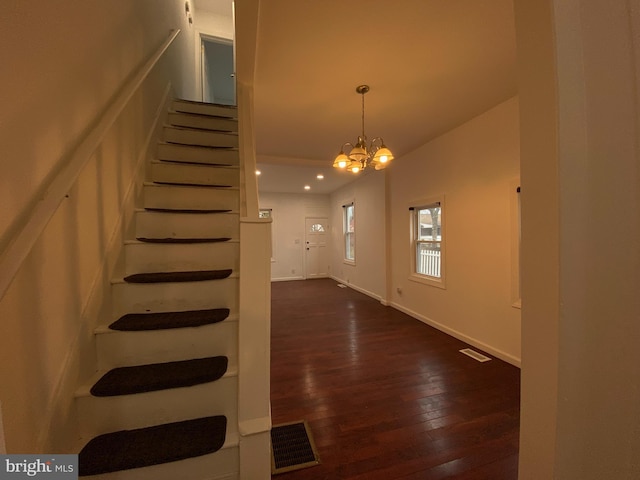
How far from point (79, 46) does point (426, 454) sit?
9.21 feet

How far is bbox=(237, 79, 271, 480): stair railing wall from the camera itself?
1044mm

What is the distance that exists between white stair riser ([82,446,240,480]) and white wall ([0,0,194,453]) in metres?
0.30

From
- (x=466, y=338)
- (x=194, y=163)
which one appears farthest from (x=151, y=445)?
(x=466, y=338)

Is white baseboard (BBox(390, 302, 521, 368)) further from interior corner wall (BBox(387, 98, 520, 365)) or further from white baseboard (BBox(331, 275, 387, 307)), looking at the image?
white baseboard (BBox(331, 275, 387, 307))

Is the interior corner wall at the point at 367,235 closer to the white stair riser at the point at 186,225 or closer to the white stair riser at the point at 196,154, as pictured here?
the white stair riser at the point at 196,154

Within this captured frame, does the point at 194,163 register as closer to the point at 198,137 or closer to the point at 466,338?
the point at 198,137

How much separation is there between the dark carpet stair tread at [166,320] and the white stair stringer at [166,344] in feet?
0.10

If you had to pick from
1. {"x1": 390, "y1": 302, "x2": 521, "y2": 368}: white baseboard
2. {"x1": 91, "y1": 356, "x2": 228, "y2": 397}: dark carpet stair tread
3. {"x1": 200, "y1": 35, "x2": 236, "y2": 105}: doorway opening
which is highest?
{"x1": 200, "y1": 35, "x2": 236, "y2": 105}: doorway opening

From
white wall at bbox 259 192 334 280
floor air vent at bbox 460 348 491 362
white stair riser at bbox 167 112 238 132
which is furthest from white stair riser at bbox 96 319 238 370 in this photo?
white wall at bbox 259 192 334 280

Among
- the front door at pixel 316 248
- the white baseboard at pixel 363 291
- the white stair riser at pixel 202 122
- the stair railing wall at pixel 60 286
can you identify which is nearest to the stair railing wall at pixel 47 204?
the stair railing wall at pixel 60 286

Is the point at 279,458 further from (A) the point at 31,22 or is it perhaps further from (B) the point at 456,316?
(B) the point at 456,316

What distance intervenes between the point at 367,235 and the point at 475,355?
3143 millimetres

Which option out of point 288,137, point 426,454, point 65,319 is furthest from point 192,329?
point 288,137

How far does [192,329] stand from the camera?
124 centimetres
